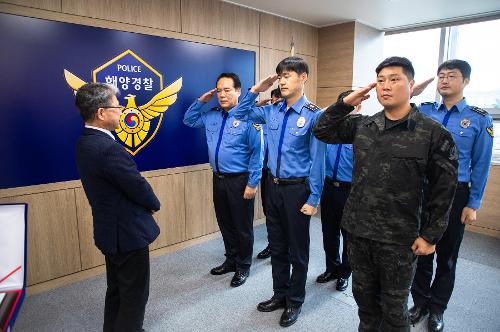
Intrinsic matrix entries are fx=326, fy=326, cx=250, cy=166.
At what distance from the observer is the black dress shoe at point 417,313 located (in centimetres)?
240

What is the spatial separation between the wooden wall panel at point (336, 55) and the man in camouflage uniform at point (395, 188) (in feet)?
11.0

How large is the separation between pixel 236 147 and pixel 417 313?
1962mm

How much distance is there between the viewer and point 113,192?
178 centimetres

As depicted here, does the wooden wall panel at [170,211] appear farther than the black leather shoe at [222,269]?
Yes

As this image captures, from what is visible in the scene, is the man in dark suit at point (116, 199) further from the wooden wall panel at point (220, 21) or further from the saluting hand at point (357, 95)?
the wooden wall panel at point (220, 21)

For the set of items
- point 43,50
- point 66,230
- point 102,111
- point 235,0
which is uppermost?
point 235,0

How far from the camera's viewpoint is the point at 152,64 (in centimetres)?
329

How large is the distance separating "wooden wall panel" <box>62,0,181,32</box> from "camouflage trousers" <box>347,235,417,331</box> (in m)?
2.78

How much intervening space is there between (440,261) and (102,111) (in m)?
2.43

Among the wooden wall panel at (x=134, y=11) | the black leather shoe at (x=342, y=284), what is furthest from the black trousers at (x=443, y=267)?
the wooden wall panel at (x=134, y=11)

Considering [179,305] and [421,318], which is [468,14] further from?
[179,305]

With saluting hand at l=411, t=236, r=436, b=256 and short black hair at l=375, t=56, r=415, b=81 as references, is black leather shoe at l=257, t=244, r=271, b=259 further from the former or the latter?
short black hair at l=375, t=56, r=415, b=81

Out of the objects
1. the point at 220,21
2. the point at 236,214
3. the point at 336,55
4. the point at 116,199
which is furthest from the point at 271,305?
the point at 336,55

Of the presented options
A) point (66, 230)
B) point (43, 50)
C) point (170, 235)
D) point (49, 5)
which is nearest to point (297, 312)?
point (170, 235)
